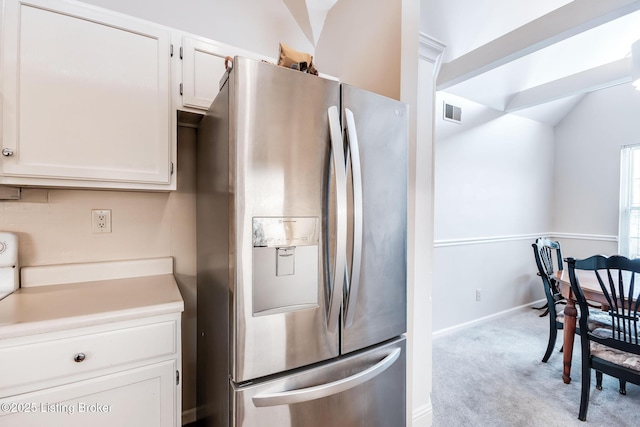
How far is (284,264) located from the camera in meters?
1.06

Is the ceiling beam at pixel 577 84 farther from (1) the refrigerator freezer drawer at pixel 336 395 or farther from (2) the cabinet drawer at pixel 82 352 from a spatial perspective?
(2) the cabinet drawer at pixel 82 352

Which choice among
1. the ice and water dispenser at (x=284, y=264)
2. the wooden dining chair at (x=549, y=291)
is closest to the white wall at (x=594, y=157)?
the wooden dining chair at (x=549, y=291)

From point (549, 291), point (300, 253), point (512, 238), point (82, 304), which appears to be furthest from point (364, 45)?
point (512, 238)

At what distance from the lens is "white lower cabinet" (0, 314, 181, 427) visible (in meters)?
0.97

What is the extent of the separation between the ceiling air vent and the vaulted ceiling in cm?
18

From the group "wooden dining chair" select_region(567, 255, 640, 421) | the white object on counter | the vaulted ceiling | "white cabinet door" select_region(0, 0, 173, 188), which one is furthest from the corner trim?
the white object on counter

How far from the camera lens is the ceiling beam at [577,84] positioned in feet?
10.0

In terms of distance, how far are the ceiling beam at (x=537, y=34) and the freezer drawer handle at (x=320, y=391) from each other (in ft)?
8.56

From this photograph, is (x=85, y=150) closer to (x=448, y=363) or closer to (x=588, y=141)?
(x=448, y=363)

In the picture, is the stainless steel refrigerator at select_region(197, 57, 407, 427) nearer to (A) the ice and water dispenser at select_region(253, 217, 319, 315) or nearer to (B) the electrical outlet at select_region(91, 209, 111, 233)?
(A) the ice and water dispenser at select_region(253, 217, 319, 315)

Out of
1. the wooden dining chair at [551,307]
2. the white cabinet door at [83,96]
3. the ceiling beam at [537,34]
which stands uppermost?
the ceiling beam at [537,34]

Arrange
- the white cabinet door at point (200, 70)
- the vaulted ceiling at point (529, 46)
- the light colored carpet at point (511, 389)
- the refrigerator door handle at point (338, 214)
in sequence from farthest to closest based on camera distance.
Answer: the vaulted ceiling at point (529, 46) → the light colored carpet at point (511, 389) → the white cabinet door at point (200, 70) → the refrigerator door handle at point (338, 214)

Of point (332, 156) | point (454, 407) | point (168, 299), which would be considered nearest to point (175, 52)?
point (332, 156)

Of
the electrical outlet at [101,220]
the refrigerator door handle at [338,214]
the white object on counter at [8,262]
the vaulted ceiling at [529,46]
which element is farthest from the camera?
the vaulted ceiling at [529,46]
